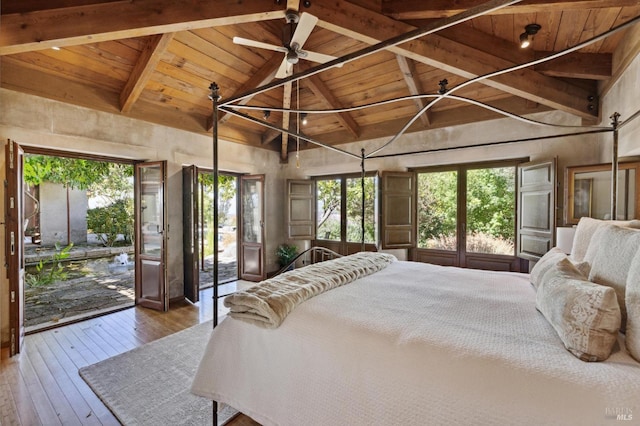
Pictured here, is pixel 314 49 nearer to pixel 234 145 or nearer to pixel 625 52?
pixel 234 145

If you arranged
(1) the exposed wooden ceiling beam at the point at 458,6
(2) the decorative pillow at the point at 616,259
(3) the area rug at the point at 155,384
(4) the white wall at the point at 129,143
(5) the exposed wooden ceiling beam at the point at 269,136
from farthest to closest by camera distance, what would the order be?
(5) the exposed wooden ceiling beam at the point at 269,136
(4) the white wall at the point at 129,143
(1) the exposed wooden ceiling beam at the point at 458,6
(3) the area rug at the point at 155,384
(2) the decorative pillow at the point at 616,259

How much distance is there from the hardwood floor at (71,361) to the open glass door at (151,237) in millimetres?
215

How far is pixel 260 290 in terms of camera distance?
5.81 feet

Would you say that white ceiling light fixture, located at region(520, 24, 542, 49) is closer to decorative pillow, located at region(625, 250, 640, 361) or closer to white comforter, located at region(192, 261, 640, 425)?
white comforter, located at region(192, 261, 640, 425)

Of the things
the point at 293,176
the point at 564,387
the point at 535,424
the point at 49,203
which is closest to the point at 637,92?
the point at 564,387

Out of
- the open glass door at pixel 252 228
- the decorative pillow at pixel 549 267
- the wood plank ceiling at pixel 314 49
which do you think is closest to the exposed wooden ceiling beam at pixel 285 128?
the wood plank ceiling at pixel 314 49

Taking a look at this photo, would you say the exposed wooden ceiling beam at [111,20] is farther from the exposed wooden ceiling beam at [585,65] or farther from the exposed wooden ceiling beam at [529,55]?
the exposed wooden ceiling beam at [585,65]

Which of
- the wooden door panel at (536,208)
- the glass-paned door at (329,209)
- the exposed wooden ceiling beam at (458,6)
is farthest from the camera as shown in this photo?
the glass-paned door at (329,209)

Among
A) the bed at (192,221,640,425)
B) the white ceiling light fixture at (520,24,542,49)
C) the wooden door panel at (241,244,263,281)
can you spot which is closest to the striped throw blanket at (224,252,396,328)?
the bed at (192,221,640,425)

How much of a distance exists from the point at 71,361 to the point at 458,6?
4.56 m

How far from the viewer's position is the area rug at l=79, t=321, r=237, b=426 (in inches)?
76.5

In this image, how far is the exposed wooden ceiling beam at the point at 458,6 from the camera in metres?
2.08

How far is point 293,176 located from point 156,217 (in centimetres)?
283

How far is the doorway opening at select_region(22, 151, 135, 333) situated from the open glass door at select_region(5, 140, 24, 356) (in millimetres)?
629
